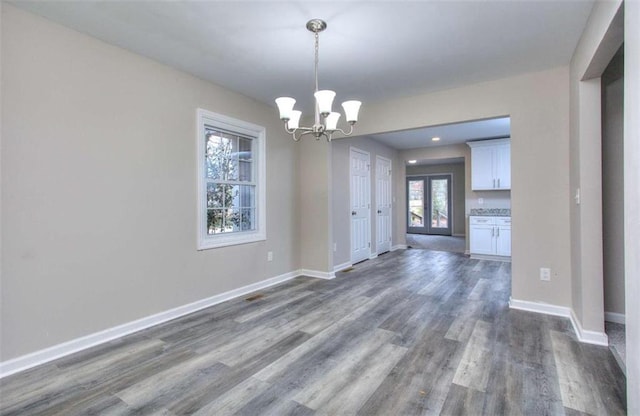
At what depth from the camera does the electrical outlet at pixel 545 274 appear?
3139 mm

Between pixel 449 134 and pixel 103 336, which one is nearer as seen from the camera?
pixel 103 336

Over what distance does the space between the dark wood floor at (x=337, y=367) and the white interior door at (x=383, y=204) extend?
3.39 m

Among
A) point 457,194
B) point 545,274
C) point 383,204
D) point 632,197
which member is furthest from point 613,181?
point 457,194

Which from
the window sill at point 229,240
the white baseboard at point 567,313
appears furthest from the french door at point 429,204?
the window sill at point 229,240

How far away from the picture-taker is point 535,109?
3182 mm

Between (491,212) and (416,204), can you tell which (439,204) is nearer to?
(416,204)

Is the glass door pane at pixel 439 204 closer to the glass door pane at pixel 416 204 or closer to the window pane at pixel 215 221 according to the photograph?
the glass door pane at pixel 416 204

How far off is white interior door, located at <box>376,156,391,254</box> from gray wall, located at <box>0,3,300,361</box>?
13.1 feet

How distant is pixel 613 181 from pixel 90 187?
450cm

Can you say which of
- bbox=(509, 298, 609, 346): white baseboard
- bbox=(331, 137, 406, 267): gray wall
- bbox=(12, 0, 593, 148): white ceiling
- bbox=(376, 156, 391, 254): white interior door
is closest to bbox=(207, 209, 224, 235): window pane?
bbox=(12, 0, 593, 148): white ceiling

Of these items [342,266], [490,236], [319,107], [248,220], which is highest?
[319,107]

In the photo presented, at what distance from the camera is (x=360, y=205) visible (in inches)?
234

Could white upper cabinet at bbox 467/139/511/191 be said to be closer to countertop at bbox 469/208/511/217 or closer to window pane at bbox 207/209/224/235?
countertop at bbox 469/208/511/217

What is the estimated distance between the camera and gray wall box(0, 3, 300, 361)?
2135 millimetres
